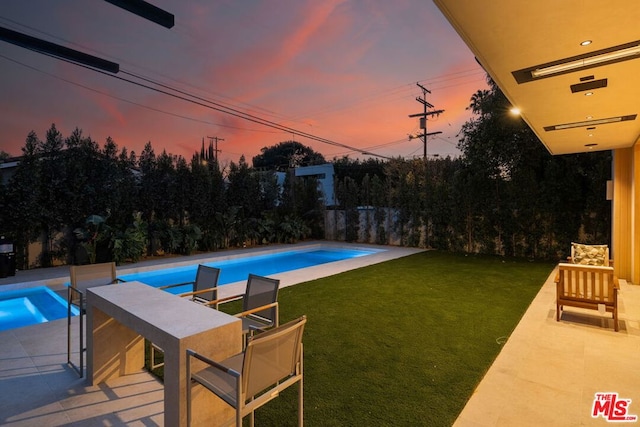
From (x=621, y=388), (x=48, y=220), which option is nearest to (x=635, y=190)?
(x=621, y=388)

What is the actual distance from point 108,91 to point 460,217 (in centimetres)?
1241

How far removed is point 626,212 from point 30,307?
12.2m

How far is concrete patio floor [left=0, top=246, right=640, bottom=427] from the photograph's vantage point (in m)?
2.51

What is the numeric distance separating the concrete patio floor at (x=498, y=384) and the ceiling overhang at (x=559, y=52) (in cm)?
285

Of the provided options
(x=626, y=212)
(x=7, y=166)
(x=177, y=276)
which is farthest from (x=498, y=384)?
(x=7, y=166)

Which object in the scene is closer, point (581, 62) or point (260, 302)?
point (581, 62)

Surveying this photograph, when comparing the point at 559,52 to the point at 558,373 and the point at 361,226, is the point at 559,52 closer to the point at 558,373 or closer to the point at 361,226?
the point at 558,373

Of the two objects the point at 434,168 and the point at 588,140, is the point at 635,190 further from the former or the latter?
the point at 434,168

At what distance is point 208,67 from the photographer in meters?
11.9

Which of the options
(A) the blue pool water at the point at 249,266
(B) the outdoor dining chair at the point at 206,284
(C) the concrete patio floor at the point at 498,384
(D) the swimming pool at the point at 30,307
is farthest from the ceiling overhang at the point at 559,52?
(A) the blue pool water at the point at 249,266

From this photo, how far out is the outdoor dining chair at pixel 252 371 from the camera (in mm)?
1786

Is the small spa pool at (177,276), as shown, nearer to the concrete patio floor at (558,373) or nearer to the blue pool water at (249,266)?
the blue pool water at (249,266)

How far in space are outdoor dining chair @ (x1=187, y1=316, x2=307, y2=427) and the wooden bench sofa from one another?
4265 mm

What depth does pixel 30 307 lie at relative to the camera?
20.3 ft
